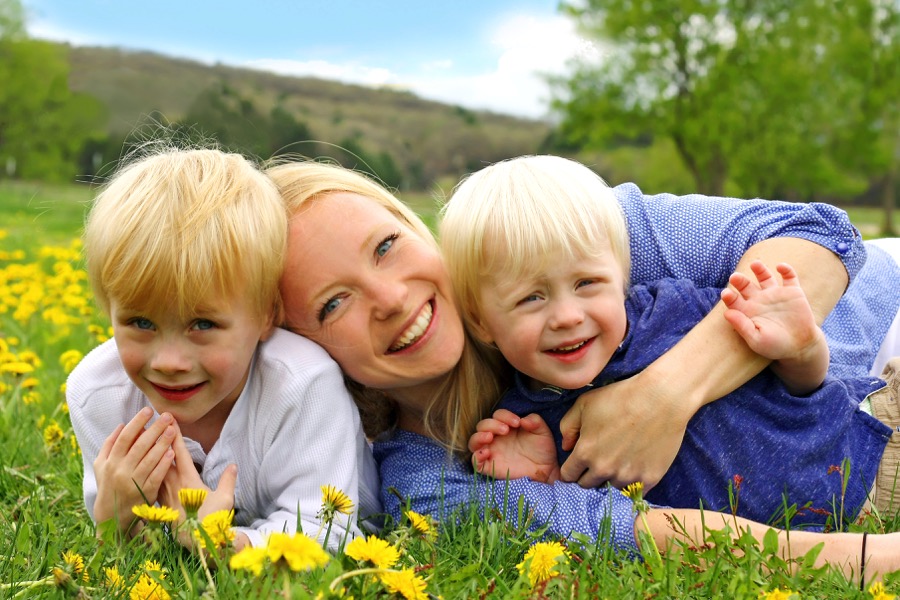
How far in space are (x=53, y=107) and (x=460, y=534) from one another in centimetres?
2643

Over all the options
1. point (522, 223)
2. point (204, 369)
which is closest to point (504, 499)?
point (522, 223)

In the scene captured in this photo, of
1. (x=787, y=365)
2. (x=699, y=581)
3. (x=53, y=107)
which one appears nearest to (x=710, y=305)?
(x=787, y=365)

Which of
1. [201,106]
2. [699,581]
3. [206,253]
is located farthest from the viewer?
[201,106]

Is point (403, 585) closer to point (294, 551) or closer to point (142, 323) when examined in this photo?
point (294, 551)

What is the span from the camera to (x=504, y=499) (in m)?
2.28

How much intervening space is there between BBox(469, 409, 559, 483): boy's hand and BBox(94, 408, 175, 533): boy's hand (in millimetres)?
758

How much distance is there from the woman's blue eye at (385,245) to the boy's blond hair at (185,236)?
23 centimetres

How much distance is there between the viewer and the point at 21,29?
2838 cm

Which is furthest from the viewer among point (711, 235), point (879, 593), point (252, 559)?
point (711, 235)

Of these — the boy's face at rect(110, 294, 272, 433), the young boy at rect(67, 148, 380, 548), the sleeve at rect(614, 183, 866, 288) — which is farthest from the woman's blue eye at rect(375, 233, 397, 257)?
the sleeve at rect(614, 183, 866, 288)

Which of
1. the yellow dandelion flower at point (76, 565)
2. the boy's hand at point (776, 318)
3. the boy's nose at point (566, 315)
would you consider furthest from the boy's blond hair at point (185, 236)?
the boy's hand at point (776, 318)

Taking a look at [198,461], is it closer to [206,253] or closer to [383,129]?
Answer: [206,253]

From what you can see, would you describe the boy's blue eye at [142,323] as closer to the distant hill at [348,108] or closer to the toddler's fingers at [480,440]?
the toddler's fingers at [480,440]

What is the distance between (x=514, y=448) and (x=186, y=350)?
872 mm
